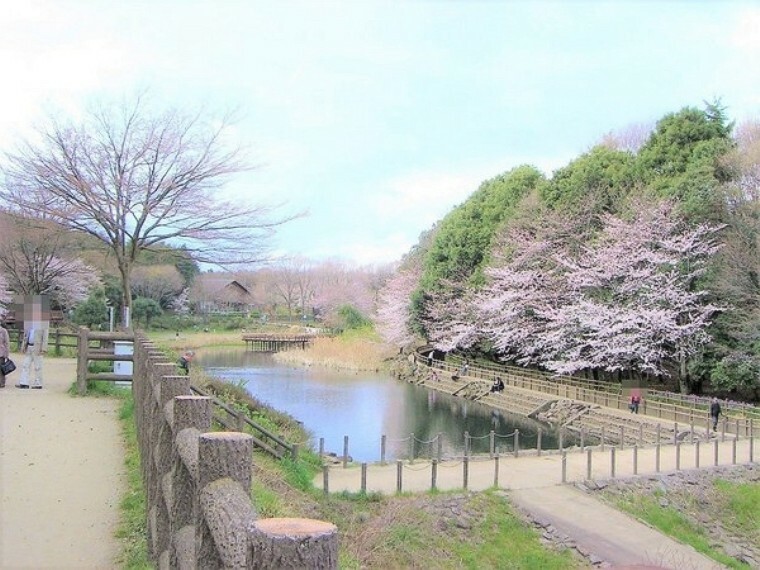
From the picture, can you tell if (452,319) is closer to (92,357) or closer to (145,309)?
(92,357)

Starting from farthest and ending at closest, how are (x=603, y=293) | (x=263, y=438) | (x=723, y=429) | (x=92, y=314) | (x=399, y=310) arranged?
(x=399, y=310), (x=92, y=314), (x=603, y=293), (x=723, y=429), (x=263, y=438)

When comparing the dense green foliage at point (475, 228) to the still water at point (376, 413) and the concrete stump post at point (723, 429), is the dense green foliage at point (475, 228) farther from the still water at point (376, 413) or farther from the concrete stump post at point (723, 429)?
the concrete stump post at point (723, 429)

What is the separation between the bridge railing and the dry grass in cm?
3632

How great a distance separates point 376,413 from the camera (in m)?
24.8

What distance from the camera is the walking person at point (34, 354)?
1137 centimetres

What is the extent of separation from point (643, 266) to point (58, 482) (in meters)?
22.7

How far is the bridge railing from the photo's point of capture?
3.84ft

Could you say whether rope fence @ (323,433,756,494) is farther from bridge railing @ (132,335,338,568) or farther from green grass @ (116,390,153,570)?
bridge railing @ (132,335,338,568)

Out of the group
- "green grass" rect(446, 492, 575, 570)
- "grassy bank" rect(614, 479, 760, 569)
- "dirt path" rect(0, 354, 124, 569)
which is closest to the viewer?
"dirt path" rect(0, 354, 124, 569)

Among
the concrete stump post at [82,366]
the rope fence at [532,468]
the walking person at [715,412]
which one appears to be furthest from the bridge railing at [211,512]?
the walking person at [715,412]

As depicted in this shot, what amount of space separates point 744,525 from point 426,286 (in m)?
26.3

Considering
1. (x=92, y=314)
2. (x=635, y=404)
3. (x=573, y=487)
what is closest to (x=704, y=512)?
(x=573, y=487)

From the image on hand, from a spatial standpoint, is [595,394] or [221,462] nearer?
[221,462]

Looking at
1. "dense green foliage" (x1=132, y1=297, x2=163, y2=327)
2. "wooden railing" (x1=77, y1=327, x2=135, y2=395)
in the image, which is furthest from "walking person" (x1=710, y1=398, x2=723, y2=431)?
"dense green foliage" (x1=132, y1=297, x2=163, y2=327)
